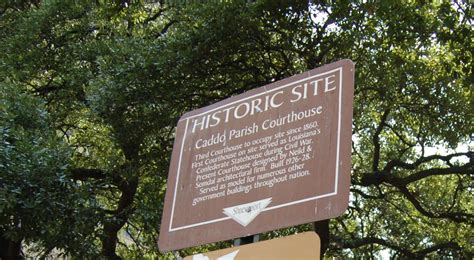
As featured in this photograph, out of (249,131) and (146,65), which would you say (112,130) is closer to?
(146,65)

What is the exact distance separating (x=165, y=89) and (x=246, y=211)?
20.7ft

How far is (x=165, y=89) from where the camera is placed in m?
9.23

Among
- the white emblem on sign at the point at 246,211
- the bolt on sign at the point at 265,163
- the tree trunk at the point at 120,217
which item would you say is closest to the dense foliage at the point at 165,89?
the tree trunk at the point at 120,217

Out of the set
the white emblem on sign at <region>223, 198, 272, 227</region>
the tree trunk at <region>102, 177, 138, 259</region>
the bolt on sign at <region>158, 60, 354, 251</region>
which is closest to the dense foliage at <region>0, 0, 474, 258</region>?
the tree trunk at <region>102, 177, 138, 259</region>

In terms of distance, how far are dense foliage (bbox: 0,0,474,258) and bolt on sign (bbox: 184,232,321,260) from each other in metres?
4.86

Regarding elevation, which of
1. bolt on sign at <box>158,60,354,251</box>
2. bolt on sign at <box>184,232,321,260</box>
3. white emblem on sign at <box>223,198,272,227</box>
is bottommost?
bolt on sign at <box>184,232,321,260</box>

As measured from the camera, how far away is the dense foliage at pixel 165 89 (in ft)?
27.2

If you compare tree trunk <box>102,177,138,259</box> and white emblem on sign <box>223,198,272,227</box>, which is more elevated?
tree trunk <box>102,177,138,259</box>

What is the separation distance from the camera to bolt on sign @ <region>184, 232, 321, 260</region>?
2.81 meters

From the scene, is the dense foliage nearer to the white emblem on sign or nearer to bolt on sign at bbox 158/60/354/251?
bolt on sign at bbox 158/60/354/251

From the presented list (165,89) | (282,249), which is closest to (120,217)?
(165,89)

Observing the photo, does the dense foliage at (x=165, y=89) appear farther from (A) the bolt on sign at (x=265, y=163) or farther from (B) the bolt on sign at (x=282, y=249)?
(B) the bolt on sign at (x=282, y=249)

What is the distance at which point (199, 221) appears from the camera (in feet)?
10.7

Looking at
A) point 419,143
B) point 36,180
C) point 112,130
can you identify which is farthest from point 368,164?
point 36,180
